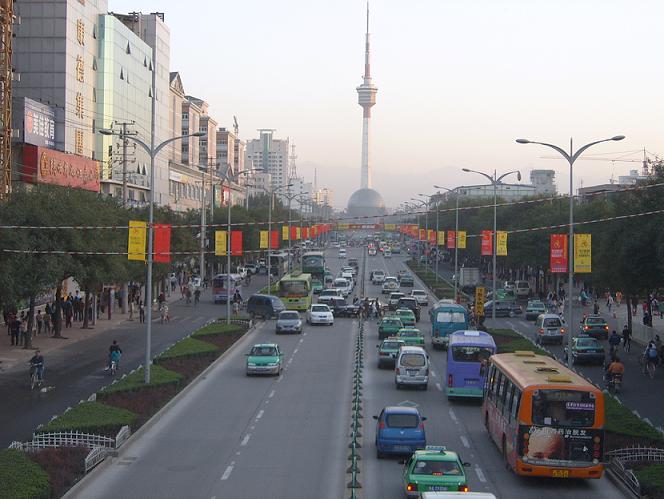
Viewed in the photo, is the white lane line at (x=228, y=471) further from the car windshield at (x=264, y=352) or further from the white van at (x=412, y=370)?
the car windshield at (x=264, y=352)

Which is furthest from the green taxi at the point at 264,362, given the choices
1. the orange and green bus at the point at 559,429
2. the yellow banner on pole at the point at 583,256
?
the orange and green bus at the point at 559,429

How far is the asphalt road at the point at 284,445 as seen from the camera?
22.3 m

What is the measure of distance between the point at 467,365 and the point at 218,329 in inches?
972

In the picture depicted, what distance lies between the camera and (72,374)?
4088cm

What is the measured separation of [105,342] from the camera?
52.6 m

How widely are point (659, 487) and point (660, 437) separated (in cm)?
588

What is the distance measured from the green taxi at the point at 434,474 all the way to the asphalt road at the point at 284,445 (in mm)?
1551

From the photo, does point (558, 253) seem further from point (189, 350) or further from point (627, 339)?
point (189, 350)

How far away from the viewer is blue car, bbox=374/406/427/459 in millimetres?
25094

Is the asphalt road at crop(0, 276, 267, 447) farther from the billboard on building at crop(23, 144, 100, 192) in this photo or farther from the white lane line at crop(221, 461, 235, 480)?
the billboard on building at crop(23, 144, 100, 192)

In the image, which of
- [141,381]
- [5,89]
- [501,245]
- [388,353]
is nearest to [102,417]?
[141,381]

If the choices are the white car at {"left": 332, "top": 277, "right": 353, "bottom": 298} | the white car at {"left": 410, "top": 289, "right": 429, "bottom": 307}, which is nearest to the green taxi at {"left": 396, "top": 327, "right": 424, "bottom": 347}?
the white car at {"left": 410, "top": 289, "right": 429, "bottom": 307}

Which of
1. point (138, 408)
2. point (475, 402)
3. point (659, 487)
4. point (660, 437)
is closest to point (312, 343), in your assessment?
point (475, 402)

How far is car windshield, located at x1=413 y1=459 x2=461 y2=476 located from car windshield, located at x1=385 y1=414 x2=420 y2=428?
4.99 meters
